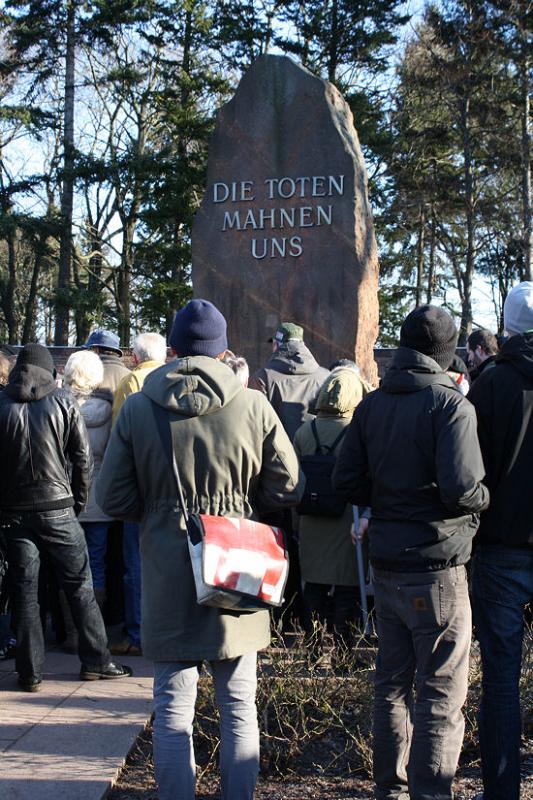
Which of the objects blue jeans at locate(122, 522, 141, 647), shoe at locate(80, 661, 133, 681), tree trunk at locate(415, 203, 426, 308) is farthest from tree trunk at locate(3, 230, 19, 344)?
shoe at locate(80, 661, 133, 681)

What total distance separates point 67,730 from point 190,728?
129 cm

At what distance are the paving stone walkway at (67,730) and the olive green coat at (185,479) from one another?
92cm

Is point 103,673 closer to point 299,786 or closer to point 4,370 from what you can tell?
point 299,786

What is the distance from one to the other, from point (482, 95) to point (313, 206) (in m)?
15.3

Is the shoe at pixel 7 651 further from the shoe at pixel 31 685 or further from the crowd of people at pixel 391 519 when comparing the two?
the crowd of people at pixel 391 519

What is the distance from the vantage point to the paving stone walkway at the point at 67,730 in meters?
3.33

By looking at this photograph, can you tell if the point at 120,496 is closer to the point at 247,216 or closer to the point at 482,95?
the point at 247,216

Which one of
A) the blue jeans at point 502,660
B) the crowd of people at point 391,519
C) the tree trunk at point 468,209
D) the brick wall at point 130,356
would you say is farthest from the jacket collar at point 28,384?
the tree trunk at point 468,209

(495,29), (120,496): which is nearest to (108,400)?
(120,496)

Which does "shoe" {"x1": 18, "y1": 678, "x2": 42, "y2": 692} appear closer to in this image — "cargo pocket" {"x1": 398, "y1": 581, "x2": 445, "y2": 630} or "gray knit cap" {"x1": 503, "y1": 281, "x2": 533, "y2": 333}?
"cargo pocket" {"x1": 398, "y1": 581, "x2": 445, "y2": 630}

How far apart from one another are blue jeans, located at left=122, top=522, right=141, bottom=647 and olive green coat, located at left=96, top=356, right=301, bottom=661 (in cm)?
231

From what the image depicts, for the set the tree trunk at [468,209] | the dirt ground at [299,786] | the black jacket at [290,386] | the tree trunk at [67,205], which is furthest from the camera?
the tree trunk at [468,209]

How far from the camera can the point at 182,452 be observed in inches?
112

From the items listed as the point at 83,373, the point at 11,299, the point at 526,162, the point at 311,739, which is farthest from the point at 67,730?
the point at 11,299
